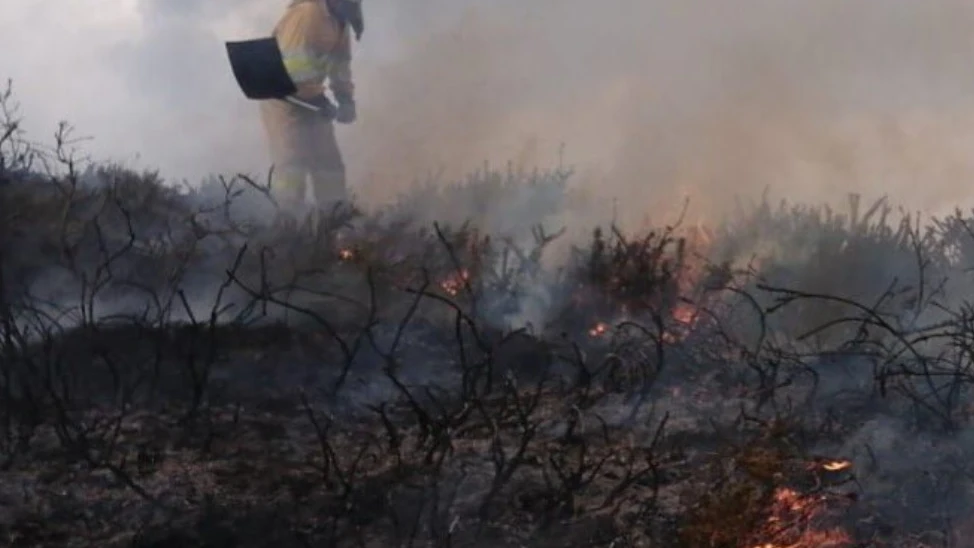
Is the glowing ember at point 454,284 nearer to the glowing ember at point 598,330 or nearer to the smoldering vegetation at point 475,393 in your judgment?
the smoldering vegetation at point 475,393

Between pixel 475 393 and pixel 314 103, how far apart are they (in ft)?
14.2

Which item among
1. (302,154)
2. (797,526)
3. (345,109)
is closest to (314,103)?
(345,109)

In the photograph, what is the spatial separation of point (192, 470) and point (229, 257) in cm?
259

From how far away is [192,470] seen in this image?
3.51 m

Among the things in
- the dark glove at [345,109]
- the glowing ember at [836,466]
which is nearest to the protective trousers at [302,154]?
the dark glove at [345,109]

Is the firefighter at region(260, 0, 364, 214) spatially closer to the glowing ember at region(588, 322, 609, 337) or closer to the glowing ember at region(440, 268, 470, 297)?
the glowing ember at region(440, 268, 470, 297)

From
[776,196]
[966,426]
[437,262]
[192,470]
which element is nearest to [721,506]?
[966,426]

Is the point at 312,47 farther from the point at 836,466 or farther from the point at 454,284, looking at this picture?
the point at 836,466

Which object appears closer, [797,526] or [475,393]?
[797,526]

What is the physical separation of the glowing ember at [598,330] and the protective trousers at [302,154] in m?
2.85

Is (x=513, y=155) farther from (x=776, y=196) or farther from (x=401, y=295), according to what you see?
(x=401, y=295)

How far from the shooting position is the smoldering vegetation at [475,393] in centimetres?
320

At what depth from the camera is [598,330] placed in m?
5.25

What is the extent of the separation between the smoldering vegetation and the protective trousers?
0.98 meters
